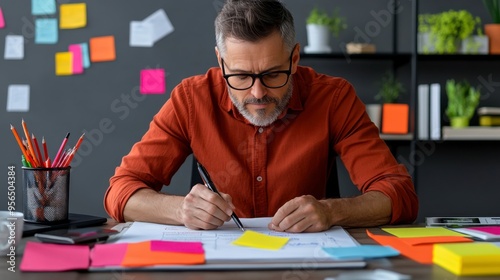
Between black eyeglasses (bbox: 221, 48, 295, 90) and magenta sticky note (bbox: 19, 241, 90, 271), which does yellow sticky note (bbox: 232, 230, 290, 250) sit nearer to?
magenta sticky note (bbox: 19, 241, 90, 271)

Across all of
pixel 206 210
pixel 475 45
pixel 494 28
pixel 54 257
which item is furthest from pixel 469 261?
pixel 494 28

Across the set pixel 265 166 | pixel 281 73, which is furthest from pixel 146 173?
pixel 281 73

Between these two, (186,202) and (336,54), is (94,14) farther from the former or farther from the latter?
(186,202)

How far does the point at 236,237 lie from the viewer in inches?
48.5

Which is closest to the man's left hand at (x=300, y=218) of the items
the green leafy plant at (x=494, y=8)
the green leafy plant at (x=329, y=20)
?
the green leafy plant at (x=329, y=20)

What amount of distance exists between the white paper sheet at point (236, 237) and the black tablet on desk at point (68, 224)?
0.11 metres

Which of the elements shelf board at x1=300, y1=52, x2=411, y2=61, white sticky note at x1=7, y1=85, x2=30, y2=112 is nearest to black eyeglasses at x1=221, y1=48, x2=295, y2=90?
shelf board at x1=300, y1=52, x2=411, y2=61

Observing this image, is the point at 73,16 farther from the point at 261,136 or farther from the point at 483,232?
the point at 483,232

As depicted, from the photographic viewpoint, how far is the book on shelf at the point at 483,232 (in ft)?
4.13

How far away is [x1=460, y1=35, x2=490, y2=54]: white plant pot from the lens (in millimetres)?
3145

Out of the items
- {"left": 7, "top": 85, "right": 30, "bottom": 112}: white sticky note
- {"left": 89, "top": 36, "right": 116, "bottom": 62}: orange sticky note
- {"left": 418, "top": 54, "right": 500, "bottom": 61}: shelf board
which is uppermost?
{"left": 89, "top": 36, "right": 116, "bottom": 62}: orange sticky note

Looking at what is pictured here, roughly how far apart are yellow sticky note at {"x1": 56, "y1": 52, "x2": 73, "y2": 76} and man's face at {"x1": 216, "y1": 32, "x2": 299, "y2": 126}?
175 centimetres

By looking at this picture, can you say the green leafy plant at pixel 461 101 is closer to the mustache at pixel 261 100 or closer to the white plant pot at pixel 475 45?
the white plant pot at pixel 475 45

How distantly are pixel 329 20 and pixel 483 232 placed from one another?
80.0 inches
